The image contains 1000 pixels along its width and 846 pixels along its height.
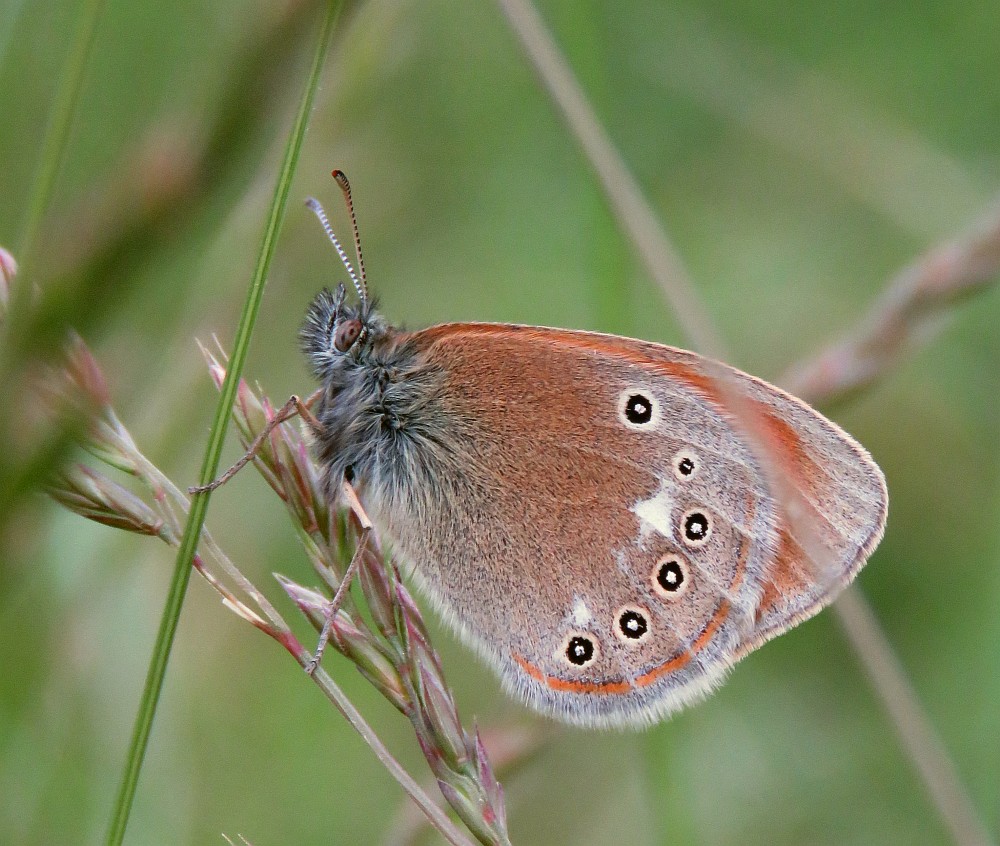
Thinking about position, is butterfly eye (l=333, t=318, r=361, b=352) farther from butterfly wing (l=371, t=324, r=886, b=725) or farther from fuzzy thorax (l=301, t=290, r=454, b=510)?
butterfly wing (l=371, t=324, r=886, b=725)

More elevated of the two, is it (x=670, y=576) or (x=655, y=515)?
(x=655, y=515)

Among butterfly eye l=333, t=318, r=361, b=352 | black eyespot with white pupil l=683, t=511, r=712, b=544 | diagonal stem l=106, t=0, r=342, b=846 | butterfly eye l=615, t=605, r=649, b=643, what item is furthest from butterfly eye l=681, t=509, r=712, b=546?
diagonal stem l=106, t=0, r=342, b=846

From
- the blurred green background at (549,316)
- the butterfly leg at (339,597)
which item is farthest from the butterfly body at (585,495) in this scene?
the butterfly leg at (339,597)

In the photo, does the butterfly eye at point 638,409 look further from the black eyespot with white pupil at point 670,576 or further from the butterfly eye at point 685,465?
the black eyespot with white pupil at point 670,576

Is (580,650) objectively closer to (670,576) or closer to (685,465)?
(670,576)

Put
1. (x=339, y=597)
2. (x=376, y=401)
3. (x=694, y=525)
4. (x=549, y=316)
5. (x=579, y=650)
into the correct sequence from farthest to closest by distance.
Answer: (x=549, y=316) < (x=376, y=401) < (x=694, y=525) < (x=579, y=650) < (x=339, y=597)

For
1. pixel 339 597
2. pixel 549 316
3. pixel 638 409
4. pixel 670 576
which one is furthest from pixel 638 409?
pixel 549 316

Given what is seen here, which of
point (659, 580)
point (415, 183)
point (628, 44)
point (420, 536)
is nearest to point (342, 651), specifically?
point (420, 536)
